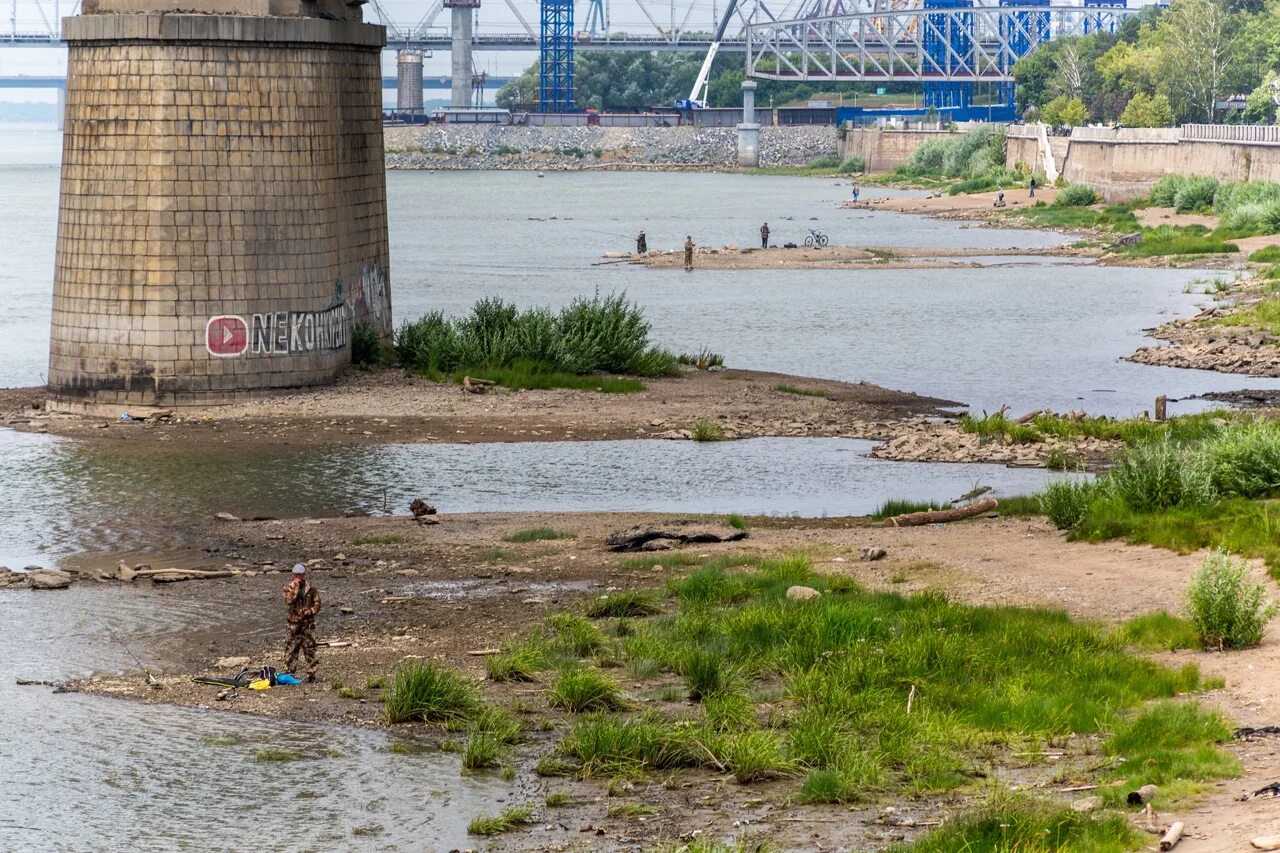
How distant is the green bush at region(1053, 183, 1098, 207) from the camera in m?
103

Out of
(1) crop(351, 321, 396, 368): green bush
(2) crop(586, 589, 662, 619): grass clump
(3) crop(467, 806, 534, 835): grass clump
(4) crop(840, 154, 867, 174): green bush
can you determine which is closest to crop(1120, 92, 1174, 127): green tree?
(4) crop(840, 154, 867, 174): green bush

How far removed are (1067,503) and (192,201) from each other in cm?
1762

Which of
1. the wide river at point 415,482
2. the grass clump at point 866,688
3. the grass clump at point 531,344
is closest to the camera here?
the wide river at point 415,482

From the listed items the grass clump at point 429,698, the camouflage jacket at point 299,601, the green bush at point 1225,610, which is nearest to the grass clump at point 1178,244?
the green bush at point 1225,610

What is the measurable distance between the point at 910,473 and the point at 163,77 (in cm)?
1475

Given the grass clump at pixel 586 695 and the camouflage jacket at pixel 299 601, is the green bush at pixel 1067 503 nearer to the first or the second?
the grass clump at pixel 586 695

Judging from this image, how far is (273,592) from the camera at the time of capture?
20703 mm

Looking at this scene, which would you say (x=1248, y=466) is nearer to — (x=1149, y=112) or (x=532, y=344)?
(x=532, y=344)

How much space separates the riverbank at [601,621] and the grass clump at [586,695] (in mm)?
145

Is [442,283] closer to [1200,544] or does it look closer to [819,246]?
[819,246]

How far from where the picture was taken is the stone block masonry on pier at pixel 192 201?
32.3m

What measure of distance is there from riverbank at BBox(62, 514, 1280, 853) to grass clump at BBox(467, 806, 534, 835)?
5.4 inches

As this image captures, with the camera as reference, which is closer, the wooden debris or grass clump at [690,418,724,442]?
the wooden debris

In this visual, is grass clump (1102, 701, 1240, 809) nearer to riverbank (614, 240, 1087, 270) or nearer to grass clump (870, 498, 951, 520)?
grass clump (870, 498, 951, 520)
